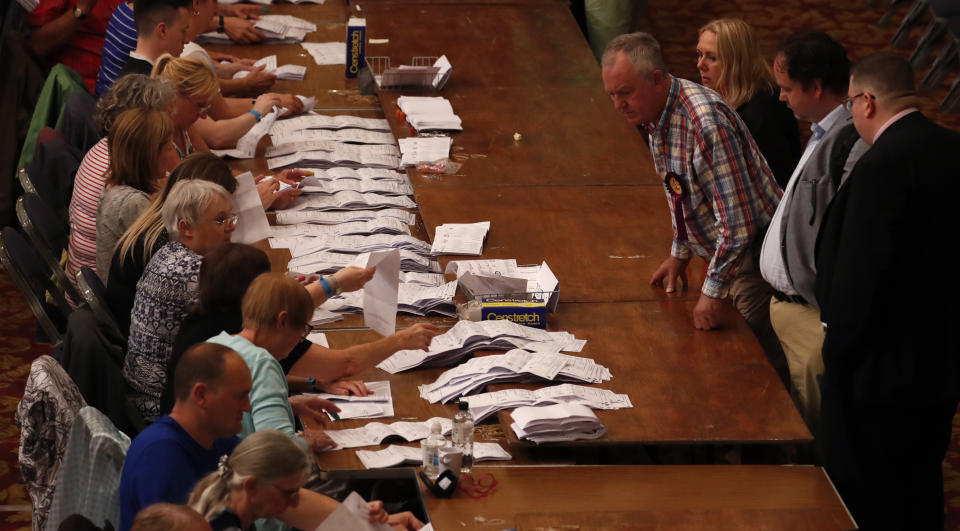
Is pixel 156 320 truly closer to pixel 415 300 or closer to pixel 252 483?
pixel 415 300

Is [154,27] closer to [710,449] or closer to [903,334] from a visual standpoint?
[710,449]

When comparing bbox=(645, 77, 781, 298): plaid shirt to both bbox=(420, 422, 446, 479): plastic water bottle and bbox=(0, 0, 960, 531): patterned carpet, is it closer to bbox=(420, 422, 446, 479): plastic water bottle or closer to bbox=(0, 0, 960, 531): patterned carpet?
bbox=(420, 422, 446, 479): plastic water bottle

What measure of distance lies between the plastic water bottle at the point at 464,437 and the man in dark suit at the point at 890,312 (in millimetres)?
1180

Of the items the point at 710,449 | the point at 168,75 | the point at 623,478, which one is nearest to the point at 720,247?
the point at 710,449

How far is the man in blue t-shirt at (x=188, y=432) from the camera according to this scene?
9.65ft

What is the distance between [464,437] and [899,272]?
4.54ft

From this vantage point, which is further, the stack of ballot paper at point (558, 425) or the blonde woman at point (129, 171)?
the blonde woman at point (129, 171)

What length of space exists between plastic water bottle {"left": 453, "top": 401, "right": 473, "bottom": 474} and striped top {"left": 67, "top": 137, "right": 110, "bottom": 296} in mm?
1964

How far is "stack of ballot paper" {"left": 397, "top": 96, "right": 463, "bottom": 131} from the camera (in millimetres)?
5926

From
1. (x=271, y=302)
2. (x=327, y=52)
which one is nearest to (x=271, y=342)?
(x=271, y=302)

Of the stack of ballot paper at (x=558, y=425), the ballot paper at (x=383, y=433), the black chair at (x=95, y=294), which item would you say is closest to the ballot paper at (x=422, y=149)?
the black chair at (x=95, y=294)

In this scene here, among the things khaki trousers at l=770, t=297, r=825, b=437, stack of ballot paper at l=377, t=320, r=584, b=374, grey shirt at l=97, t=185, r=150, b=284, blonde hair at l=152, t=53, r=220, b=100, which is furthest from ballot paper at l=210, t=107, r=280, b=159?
khaki trousers at l=770, t=297, r=825, b=437

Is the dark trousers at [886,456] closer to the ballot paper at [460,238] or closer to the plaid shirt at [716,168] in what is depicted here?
the plaid shirt at [716,168]

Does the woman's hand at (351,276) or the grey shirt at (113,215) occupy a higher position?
the grey shirt at (113,215)
